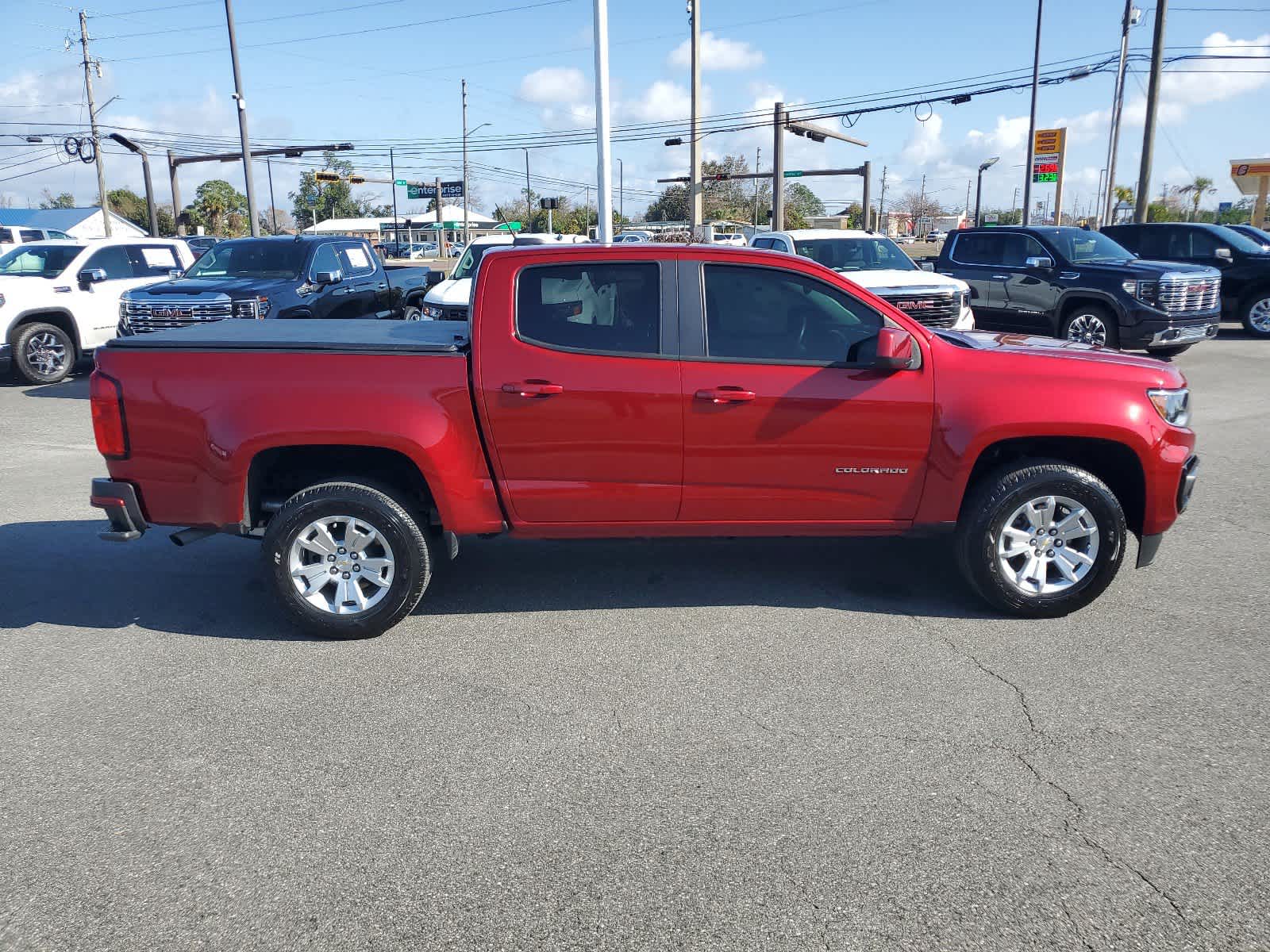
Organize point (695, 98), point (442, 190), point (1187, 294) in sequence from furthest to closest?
point (442, 190), point (695, 98), point (1187, 294)

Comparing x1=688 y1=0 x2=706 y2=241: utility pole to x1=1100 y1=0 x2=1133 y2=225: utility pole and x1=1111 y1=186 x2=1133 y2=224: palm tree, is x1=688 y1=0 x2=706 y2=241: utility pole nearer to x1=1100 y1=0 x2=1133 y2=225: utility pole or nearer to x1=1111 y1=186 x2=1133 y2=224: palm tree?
x1=1100 y1=0 x2=1133 y2=225: utility pole

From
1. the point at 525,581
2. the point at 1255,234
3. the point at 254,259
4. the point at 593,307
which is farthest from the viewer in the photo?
the point at 1255,234

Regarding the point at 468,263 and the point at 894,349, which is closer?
the point at 894,349

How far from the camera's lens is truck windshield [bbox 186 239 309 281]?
1261cm

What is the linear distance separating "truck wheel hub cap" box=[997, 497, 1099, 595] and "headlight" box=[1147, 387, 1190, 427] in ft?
2.11

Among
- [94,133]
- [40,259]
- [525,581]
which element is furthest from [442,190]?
[525,581]

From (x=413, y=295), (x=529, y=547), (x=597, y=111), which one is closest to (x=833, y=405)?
(x=529, y=547)

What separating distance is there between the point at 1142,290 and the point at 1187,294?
0.71 meters

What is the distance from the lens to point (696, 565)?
5.93 m

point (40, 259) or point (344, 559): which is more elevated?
point (40, 259)

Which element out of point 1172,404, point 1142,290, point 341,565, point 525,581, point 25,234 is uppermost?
point 25,234

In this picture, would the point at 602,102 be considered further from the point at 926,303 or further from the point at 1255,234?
the point at 1255,234

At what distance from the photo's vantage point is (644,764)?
3.66m

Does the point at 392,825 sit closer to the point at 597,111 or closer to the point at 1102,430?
the point at 1102,430
